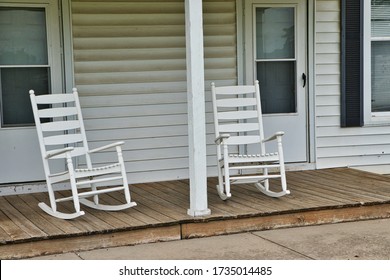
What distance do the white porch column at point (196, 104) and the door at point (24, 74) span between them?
1.55 m

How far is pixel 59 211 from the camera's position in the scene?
199 inches

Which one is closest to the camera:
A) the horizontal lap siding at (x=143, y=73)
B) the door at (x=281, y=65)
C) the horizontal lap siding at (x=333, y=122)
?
the horizontal lap siding at (x=143, y=73)

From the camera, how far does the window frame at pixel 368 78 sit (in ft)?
21.8

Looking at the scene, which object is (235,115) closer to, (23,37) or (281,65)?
(281,65)

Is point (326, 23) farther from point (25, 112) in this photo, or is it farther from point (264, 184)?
point (25, 112)

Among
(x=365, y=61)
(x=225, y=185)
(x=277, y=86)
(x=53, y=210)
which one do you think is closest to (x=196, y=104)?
(x=225, y=185)

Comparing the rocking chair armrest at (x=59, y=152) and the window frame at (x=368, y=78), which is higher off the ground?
the window frame at (x=368, y=78)

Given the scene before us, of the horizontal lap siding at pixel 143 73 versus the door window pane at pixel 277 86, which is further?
the door window pane at pixel 277 86

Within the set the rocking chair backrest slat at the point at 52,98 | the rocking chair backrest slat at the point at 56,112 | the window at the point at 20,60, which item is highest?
the window at the point at 20,60

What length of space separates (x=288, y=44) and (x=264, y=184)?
5.10 ft

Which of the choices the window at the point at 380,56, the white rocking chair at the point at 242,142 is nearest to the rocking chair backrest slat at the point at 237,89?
the white rocking chair at the point at 242,142

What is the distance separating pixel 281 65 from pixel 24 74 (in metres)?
2.42

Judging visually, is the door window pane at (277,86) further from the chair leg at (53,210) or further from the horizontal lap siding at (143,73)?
the chair leg at (53,210)

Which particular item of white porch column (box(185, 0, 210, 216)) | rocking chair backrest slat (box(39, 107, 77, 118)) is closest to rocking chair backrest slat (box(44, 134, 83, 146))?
rocking chair backrest slat (box(39, 107, 77, 118))
